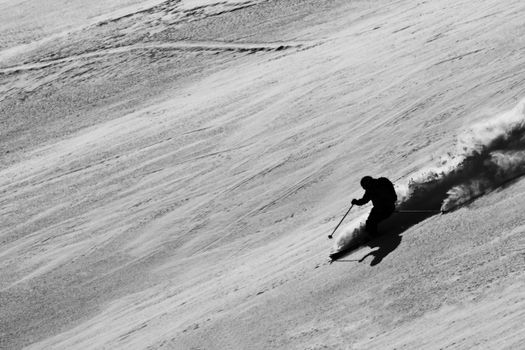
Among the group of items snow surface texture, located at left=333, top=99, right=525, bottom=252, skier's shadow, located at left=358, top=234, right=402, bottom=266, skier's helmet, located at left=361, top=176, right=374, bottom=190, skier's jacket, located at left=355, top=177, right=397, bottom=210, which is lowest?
skier's shadow, located at left=358, top=234, right=402, bottom=266

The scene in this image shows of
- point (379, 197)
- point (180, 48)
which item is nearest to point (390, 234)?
point (379, 197)

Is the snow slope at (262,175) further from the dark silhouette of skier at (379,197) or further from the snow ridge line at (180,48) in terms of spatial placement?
the dark silhouette of skier at (379,197)

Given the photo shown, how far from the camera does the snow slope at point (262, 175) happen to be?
40.4 ft

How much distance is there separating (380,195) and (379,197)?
4cm

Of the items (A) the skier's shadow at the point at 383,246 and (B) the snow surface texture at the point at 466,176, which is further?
(B) the snow surface texture at the point at 466,176

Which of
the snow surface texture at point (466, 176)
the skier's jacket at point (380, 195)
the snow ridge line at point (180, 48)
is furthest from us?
the snow ridge line at point (180, 48)

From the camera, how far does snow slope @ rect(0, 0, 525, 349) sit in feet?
40.4

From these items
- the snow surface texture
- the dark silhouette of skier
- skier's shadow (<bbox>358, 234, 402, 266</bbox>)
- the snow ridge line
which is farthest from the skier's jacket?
the snow ridge line

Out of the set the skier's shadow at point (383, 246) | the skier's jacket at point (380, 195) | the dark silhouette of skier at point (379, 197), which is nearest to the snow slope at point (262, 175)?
the skier's shadow at point (383, 246)

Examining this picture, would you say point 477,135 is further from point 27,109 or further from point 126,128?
point 27,109

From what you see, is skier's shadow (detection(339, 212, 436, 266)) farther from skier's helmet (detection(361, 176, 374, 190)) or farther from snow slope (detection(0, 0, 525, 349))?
skier's helmet (detection(361, 176, 374, 190))

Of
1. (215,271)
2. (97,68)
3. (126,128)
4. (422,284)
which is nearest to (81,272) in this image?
(215,271)

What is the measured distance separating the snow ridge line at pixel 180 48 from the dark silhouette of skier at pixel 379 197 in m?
10.6

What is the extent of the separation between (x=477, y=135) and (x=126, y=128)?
33.7 feet
